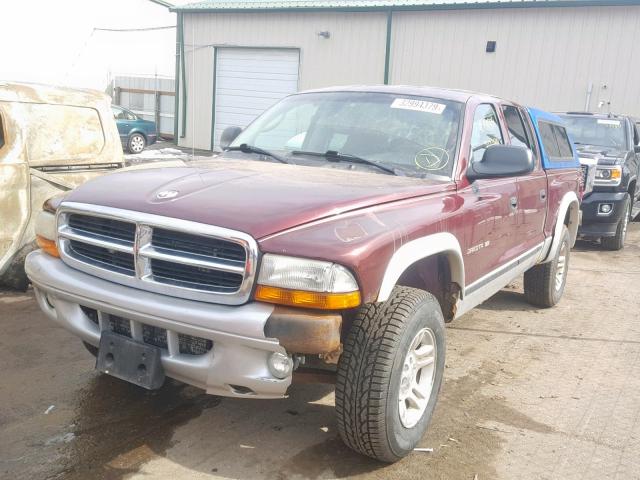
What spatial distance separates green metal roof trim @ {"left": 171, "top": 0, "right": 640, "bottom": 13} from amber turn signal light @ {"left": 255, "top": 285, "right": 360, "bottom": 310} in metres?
13.7

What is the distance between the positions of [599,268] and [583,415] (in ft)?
15.3

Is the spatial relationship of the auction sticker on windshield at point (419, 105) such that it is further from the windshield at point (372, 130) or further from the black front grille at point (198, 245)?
the black front grille at point (198, 245)

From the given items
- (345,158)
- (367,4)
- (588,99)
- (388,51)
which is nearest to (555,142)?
(345,158)

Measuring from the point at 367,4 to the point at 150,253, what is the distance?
15148 mm

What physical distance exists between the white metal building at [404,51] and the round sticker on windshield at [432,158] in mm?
8910

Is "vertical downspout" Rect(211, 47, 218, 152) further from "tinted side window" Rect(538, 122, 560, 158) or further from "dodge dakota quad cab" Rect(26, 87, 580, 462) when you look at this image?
"dodge dakota quad cab" Rect(26, 87, 580, 462)

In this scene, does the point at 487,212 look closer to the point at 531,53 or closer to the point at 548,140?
the point at 548,140

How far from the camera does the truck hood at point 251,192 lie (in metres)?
2.57

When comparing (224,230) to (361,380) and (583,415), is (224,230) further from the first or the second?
(583,415)

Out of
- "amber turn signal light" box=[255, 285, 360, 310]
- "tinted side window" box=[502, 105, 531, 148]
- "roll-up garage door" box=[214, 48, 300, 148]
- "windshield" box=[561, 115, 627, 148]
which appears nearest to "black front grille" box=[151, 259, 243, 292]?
"amber turn signal light" box=[255, 285, 360, 310]

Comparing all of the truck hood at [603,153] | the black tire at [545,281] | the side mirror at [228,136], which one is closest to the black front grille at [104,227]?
the side mirror at [228,136]

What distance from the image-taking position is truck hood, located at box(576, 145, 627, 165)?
331 inches

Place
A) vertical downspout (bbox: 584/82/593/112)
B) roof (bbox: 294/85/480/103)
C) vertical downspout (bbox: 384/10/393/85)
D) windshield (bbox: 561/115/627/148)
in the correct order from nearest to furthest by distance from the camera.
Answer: roof (bbox: 294/85/480/103)
windshield (bbox: 561/115/627/148)
vertical downspout (bbox: 584/82/593/112)
vertical downspout (bbox: 384/10/393/85)

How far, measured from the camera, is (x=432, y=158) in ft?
11.9
